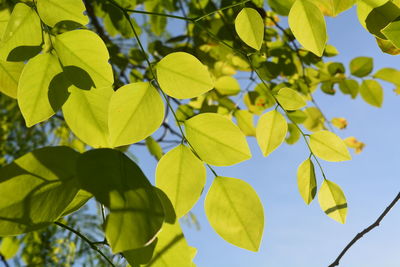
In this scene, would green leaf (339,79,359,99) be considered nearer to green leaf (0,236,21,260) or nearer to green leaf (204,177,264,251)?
green leaf (204,177,264,251)

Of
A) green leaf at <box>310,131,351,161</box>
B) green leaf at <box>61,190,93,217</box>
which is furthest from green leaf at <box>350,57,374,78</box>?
green leaf at <box>61,190,93,217</box>

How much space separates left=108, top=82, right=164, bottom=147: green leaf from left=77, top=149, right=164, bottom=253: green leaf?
3.5 inches

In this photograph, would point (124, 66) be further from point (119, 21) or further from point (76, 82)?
point (76, 82)

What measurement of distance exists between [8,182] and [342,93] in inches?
39.1

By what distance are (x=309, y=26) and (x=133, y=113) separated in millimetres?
198

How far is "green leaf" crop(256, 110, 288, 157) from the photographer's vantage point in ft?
1.70

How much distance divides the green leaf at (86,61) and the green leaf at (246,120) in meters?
0.67

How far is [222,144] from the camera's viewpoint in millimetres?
398

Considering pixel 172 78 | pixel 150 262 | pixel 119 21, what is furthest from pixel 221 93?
pixel 150 262

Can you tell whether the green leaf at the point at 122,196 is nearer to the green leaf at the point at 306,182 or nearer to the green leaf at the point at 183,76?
the green leaf at the point at 183,76

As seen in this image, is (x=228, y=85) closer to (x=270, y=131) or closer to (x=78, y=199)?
(x=270, y=131)

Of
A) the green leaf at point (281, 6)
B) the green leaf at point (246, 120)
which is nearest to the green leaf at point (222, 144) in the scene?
the green leaf at point (281, 6)

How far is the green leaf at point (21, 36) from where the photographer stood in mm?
400

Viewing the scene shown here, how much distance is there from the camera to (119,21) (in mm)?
974
